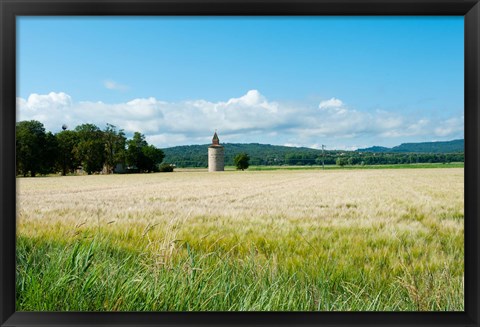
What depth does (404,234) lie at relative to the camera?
92.4 inches

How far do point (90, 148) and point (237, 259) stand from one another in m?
1.77

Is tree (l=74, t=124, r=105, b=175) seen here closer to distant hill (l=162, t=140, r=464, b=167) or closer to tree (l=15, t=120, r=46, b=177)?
tree (l=15, t=120, r=46, b=177)

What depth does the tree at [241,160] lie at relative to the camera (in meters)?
2.94

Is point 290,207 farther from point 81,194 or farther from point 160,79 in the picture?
point 81,194

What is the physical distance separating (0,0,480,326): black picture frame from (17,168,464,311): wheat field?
8 cm

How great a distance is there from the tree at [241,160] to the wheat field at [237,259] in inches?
15.3

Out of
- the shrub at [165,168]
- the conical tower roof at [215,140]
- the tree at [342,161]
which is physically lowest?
the shrub at [165,168]

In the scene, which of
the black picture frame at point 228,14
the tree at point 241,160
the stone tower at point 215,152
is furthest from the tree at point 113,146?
the black picture frame at point 228,14

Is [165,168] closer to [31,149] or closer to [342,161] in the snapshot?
[31,149]

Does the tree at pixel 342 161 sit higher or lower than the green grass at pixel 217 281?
higher

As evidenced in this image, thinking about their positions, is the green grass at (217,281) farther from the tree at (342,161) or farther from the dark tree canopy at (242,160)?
the tree at (342,161)

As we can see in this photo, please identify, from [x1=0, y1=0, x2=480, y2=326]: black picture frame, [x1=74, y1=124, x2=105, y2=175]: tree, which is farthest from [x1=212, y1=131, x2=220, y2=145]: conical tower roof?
[x1=0, y1=0, x2=480, y2=326]: black picture frame

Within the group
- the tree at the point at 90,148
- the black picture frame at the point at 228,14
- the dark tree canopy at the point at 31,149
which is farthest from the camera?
the tree at the point at 90,148

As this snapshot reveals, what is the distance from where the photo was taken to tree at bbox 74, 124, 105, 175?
280 centimetres
